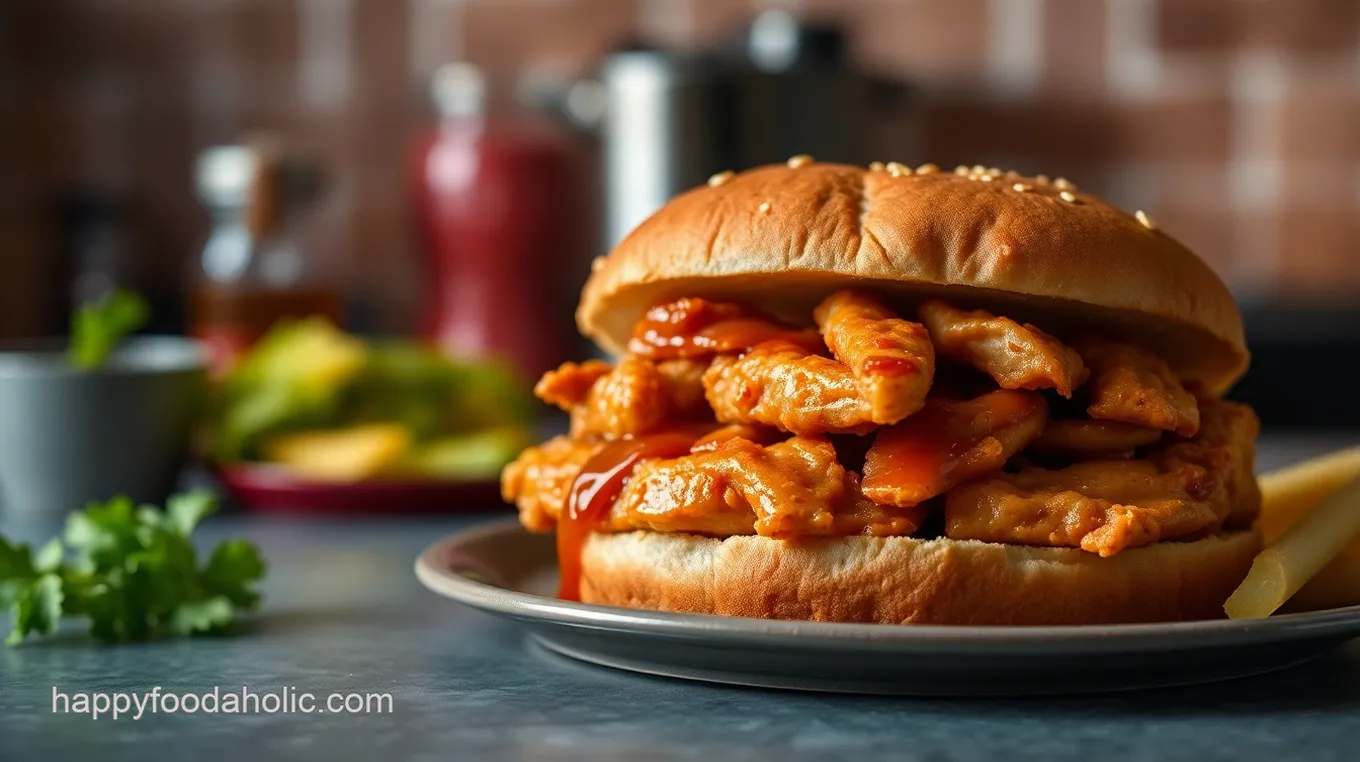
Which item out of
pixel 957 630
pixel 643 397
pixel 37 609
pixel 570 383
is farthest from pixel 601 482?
pixel 37 609

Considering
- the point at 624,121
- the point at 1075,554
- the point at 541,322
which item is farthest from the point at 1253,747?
the point at 541,322

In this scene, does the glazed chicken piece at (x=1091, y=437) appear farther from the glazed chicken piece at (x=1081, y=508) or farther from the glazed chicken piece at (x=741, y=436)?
the glazed chicken piece at (x=741, y=436)

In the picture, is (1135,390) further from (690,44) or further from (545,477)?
(690,44)

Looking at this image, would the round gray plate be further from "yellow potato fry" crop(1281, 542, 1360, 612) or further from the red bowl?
the red bowl

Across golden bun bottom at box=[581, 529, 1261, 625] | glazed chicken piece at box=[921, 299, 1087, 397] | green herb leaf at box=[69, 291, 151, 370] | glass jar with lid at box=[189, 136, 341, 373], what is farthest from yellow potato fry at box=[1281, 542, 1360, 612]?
glass jar with lid at box=[189, 136, 341, 373]

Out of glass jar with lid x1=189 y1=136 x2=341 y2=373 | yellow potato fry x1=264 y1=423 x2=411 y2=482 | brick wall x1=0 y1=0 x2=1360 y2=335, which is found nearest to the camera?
yellow potato fry x1=264 y1=423 x2=411 y2=482

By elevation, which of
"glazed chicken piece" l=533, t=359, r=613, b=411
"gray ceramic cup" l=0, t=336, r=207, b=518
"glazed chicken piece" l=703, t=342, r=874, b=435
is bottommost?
"gray ceramic cup" l=0, t=336, r=207, b=518

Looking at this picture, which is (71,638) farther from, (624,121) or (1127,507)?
(624,121)
